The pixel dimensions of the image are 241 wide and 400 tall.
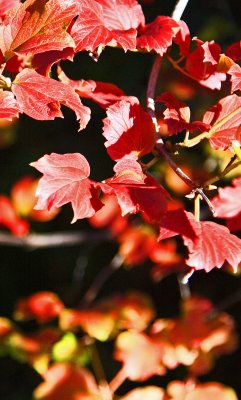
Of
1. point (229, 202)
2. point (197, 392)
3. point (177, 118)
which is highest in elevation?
point (177, 118)

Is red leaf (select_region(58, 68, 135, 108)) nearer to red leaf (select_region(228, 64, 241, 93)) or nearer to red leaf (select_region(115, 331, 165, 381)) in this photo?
red leaf (select_region(228, 64, 241, 93))

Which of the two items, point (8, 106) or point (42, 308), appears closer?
point (8, 106)

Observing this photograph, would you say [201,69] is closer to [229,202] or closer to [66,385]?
[229,202]

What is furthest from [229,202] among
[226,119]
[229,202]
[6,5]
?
[6,5]

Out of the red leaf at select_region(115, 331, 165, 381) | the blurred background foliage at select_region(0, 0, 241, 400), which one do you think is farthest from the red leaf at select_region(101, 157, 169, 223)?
the blurred background foliage at select_region(0, 0, 241, 400)

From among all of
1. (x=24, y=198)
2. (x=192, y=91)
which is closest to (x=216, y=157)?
(x=192, y=91)

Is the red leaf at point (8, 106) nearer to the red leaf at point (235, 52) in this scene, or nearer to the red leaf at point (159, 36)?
the red leaf at point (159, 36)

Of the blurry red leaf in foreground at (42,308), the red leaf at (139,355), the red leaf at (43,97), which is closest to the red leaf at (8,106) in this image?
the red leaf at (43,97)
